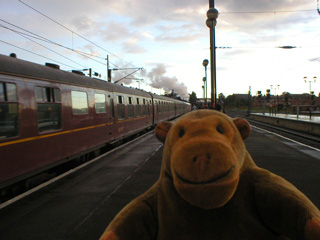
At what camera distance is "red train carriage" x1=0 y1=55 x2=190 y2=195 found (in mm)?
4684

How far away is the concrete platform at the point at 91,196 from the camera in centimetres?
376

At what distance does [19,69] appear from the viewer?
515cm

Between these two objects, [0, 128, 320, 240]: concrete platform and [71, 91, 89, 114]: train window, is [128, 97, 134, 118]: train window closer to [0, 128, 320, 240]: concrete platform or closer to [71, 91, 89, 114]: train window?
[0, 128, 320, 240]: concrete platform

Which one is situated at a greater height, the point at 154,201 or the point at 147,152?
the point at 154,201

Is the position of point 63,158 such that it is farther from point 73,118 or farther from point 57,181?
point 73,118

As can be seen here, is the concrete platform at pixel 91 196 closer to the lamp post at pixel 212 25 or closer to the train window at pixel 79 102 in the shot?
the train window at pixel 79 102

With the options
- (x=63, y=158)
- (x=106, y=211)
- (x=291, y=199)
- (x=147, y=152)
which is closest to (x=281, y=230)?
(x=291, y=199)

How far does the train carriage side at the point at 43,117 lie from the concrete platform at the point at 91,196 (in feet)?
2.13

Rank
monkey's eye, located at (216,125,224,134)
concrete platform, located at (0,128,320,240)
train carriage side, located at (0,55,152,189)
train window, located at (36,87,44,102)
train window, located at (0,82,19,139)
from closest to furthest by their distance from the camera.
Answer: monkey's eye, located at (216,125,224,134) → concrete platform, located at (0,128,320,240) → train window, located at (0,82,19,139) → train carriage side, located at (0,55,152,189) → train window, located at (36,87,44,102)

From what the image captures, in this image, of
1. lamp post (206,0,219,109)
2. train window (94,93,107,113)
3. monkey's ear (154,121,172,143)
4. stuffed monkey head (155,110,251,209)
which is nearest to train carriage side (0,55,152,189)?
train window (94,93,107,113)

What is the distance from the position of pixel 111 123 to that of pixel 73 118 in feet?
11.0

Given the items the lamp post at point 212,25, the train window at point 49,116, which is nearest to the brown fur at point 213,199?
the train window at point 49,116

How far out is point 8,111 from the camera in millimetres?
4656

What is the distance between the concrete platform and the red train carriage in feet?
2.07
